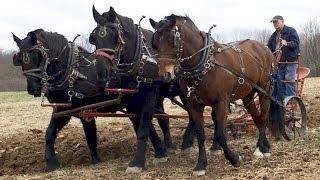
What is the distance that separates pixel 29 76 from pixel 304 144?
4165 mm

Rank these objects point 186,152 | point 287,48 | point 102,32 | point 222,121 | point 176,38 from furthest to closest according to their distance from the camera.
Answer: point 287,48
point 186,152
point 102,32
point 222,121
point 176,38

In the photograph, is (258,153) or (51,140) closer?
(258,153)

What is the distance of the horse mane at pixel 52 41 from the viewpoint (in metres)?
7.11

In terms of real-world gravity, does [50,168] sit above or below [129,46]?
below

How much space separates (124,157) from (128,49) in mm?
2229

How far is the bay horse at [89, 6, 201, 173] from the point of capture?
6.38m

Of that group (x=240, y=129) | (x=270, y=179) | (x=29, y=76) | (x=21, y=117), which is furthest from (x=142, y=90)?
(x=21, y=117)

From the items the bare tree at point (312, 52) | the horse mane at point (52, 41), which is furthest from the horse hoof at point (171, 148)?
the bare tree at point (312, 52)

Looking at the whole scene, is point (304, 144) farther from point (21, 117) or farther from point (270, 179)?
point (21, 117)

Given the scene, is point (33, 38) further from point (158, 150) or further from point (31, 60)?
point (158, 150)

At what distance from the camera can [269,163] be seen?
636 cm

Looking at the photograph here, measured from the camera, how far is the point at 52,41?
284 inches

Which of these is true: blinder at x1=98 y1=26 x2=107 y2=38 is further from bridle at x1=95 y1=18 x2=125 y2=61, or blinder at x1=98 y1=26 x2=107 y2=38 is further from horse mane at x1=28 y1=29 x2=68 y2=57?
horse mane at x1=28 y1=29 x2=68 y2=57

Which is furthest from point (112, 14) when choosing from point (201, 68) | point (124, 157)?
point (124, 157)
